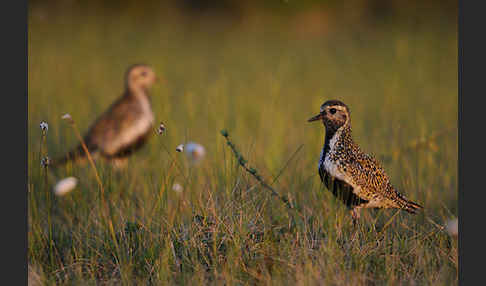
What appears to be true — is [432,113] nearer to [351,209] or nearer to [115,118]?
[351,209]

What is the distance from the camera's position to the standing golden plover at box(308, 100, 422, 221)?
3217 mm

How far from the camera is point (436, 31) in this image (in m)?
9.38

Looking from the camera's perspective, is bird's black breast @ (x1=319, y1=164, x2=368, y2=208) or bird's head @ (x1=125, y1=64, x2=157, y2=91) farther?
bird's head @ (x1=125, y1=64, x2=157, y2=91)

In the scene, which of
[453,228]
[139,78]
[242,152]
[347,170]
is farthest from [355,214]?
[139,78]

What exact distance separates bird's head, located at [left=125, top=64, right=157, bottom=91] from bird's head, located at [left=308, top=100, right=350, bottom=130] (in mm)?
3586

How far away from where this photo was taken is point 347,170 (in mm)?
3207

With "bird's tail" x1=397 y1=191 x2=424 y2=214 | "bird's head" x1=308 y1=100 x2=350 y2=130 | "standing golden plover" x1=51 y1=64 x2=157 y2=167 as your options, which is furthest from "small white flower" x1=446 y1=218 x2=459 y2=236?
"standing golden plover" x1=51 y1=64 x2=157 y2=167

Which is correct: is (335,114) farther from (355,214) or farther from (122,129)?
(122,129)

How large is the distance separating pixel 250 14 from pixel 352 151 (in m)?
10.3

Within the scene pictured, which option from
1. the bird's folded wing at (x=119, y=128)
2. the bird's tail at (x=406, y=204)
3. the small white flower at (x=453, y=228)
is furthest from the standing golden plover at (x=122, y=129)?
the small white flower at (x=453, y=228)

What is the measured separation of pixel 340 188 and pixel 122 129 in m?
3.39

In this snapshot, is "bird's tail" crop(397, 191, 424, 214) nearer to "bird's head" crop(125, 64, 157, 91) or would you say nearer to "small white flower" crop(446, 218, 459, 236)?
Answer: "small white flower" crop(446, 218, 459, 236)

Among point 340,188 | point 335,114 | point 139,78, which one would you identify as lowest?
point 340,188

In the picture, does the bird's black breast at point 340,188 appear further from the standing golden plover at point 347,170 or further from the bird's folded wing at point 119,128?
the bird's folded wing at point 119,128
